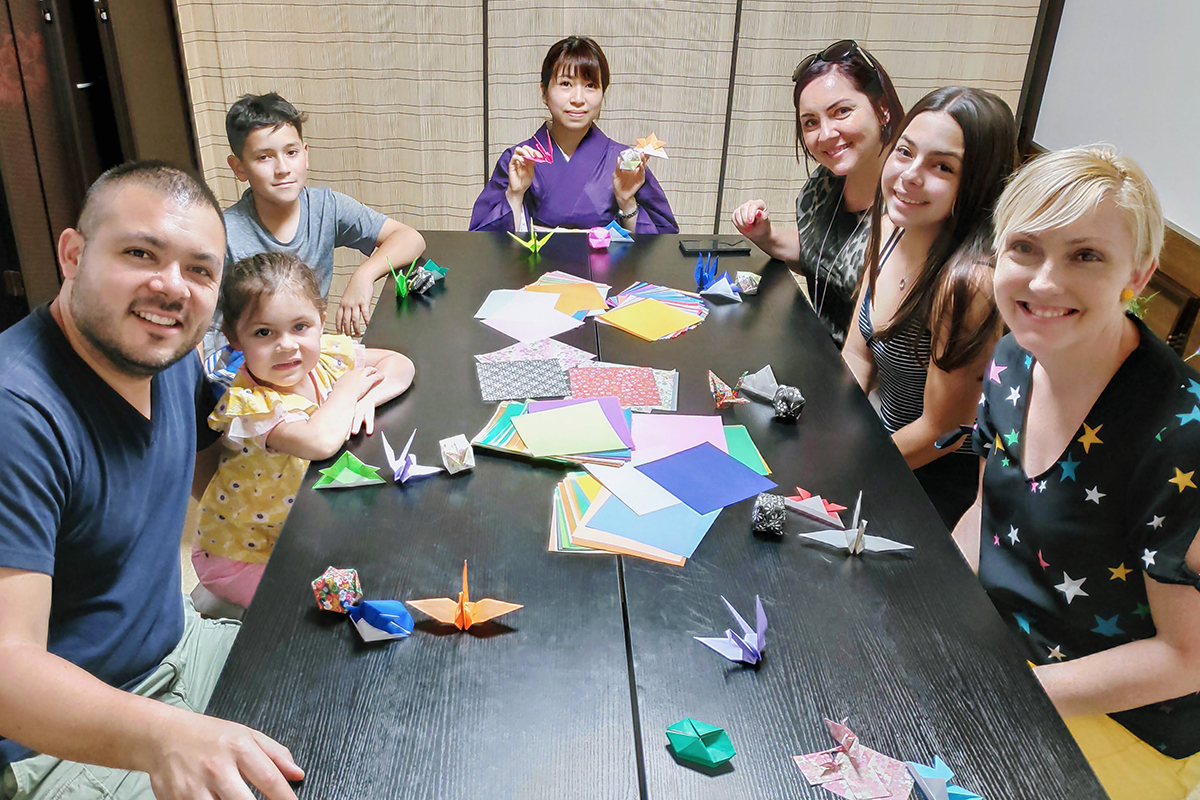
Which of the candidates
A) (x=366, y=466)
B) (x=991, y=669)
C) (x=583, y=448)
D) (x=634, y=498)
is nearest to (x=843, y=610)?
(x=991, y=669)

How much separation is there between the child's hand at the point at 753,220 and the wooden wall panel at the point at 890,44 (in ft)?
4.43

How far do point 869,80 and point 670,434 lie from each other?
127 cm

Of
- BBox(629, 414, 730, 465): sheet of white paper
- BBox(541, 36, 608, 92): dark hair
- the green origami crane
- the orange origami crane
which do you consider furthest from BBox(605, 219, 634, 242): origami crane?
the orange origami crane

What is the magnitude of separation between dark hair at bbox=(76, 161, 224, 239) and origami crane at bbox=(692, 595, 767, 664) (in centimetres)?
89

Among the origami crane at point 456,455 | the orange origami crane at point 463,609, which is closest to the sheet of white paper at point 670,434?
the origami crane at point 456,455

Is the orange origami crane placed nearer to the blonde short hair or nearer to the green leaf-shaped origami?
the green leaf-shaped origami

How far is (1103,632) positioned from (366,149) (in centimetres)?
334

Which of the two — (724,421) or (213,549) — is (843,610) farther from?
(213,549)

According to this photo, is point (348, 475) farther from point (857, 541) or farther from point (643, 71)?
point (643, 71)

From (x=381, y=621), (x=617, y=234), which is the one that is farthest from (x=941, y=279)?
(x=381, y=621)

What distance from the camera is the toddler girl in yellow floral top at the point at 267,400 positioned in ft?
5.02

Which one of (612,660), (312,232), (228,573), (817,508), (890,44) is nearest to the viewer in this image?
(612,660)

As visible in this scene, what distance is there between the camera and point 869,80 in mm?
2246

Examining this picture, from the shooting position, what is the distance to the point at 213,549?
1598mm
